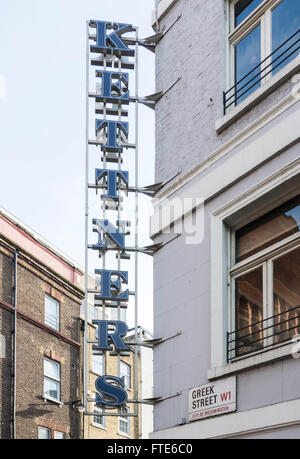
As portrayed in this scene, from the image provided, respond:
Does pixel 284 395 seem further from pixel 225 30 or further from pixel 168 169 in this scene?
pixel 225 30

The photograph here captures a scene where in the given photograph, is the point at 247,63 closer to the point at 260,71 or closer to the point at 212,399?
the point at 260,71

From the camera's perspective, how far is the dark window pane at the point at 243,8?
12.2 meters

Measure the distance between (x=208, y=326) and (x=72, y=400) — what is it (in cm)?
2538

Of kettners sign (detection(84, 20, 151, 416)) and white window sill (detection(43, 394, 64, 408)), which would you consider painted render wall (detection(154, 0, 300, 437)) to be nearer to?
kettners sign (detection(84, 20, 151, 416))

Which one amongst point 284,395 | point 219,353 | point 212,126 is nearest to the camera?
point 284,395

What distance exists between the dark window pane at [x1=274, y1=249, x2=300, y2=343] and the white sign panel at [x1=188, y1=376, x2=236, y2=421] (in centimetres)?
90

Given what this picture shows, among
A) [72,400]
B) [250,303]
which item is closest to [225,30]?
[250,303]

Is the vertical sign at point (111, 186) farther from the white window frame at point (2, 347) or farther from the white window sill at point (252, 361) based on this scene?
the white window frame at point (2, 347)

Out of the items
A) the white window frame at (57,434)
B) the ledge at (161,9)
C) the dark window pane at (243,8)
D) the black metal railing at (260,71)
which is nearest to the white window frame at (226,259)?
the black metal railing at (260,71)

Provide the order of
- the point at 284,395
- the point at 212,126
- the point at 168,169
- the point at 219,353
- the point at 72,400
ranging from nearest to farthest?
the point at 284,395 → the point at 219,353 → the point at 212,126 → the point at 168,169 → the point at 72,400

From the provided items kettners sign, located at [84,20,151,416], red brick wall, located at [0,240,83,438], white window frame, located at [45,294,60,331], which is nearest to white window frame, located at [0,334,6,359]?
red brick wall, located at [0,240,83,438]

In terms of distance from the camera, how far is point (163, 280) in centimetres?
1259

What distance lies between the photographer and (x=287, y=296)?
10.3m

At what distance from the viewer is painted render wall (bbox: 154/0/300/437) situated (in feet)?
34.6
